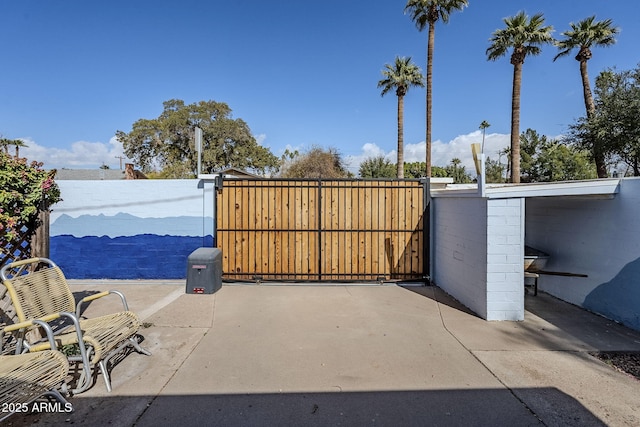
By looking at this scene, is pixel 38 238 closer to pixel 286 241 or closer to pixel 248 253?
pixel 248 253

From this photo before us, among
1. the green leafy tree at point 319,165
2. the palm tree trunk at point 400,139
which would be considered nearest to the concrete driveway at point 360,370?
the palm tree trunk at point 400,139

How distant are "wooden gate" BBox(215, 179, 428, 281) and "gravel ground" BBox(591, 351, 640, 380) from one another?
133 inches

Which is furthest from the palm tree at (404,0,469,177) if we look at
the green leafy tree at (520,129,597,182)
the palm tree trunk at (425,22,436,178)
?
the green leafy tree at (520,129,597,182)

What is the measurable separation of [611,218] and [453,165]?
45.9 meters

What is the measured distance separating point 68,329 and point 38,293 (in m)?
0.63

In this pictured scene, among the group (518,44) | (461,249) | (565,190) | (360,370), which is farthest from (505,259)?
(518,44)

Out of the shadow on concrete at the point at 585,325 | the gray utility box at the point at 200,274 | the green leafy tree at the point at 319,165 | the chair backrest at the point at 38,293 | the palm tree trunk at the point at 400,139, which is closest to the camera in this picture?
the chair backrest at the point at 38,293

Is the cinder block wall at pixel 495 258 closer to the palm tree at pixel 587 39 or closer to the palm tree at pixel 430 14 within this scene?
the palm tree at pixel 430 14

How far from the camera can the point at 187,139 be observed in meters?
28.5

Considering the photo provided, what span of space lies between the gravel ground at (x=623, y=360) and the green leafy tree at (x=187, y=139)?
90.3ft

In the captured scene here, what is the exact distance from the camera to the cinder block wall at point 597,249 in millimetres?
4391

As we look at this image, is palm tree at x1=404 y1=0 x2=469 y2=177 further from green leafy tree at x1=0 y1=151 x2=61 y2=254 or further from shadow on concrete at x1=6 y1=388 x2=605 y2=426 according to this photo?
green leafy tree at x1=0 y1=151 x2=61 y2=254

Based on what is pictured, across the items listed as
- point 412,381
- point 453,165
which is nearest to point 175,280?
point 412,381

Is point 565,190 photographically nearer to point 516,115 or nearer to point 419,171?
point 516,115
